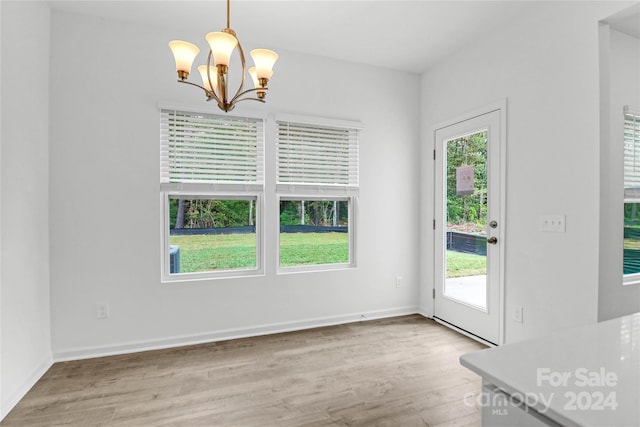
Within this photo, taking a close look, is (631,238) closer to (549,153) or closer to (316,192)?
(549,153)

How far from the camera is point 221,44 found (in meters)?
1.70

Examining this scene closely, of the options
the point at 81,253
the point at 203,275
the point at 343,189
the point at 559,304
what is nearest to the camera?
the point at 559,304

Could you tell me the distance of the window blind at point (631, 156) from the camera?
2367mm

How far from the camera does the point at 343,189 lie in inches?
139

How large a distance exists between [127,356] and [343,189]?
254 centimetres

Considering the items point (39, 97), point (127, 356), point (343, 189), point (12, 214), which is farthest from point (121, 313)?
point (343, 189)

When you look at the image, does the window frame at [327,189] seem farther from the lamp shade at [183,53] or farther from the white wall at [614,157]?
the white wall at [614,157]

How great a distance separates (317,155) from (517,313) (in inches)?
92.8

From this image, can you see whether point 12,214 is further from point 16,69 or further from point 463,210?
point 463,210

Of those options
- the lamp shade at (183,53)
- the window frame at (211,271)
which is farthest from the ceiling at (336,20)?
the window frame at (211,271)

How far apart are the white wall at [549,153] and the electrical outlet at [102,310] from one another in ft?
11.4

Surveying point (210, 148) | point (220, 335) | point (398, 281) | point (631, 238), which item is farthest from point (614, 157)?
point (220, 335)

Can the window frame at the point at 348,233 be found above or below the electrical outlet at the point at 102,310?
above

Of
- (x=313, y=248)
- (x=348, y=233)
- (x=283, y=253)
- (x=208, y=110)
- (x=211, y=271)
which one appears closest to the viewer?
(x=208, y=110)
